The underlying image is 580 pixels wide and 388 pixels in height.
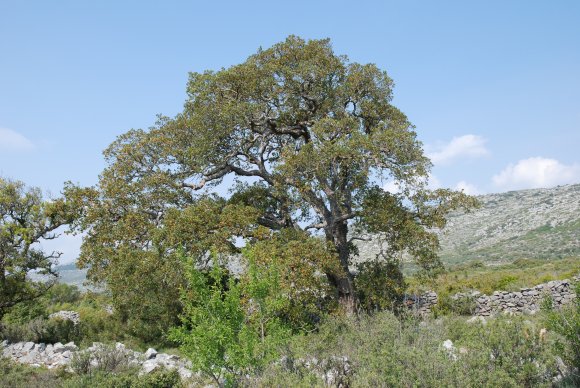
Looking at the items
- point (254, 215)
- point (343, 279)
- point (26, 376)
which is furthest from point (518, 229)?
point (26, 376)

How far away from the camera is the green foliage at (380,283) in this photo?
17047 mm

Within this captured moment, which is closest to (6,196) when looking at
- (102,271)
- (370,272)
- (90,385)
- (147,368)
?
(102,271)

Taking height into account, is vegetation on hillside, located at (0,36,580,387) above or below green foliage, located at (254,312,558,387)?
above

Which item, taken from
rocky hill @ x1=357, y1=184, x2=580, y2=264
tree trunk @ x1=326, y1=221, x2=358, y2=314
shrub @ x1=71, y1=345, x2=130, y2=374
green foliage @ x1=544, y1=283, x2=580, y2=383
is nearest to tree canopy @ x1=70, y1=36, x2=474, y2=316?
tree trunk @ x1=326, y1=221, x2=358, y2=314

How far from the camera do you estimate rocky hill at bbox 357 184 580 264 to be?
53.2m

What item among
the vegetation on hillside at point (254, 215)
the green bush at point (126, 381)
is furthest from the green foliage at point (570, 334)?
the green bush at point (126, 381)

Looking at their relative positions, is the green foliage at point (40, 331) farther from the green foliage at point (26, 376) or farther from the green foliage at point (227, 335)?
the green foliage at point (227, 335)

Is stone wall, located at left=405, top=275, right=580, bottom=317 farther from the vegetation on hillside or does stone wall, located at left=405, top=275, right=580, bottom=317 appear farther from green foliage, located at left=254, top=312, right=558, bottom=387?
green foliage, located at left=254, top=312, right=558, bottom=387

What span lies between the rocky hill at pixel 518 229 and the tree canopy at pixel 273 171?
2850 centimetres

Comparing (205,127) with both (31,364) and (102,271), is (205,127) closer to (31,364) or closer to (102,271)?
(102,271)

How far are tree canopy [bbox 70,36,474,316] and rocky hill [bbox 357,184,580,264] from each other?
93.5 ft

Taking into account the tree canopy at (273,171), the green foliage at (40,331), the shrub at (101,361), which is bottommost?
the shrub at (101,361)

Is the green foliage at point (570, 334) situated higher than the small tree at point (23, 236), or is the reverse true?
the small tree at point (23, 236)

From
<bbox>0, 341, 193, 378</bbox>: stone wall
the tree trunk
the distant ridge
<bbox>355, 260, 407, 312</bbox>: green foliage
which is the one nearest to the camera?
<bbox>0, 341, 193, 378</bbox>: stone wall
